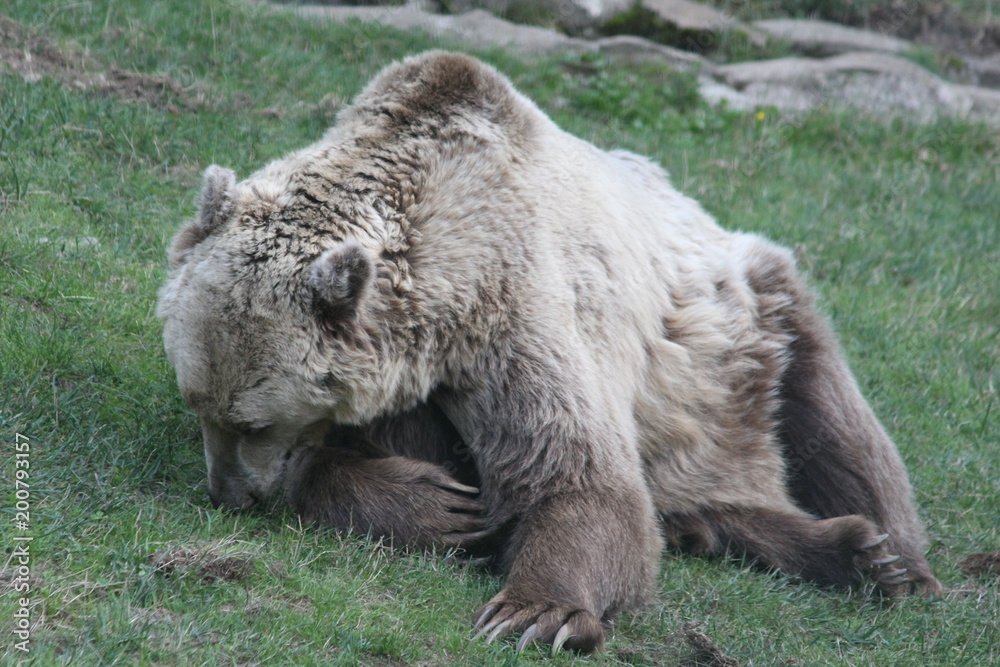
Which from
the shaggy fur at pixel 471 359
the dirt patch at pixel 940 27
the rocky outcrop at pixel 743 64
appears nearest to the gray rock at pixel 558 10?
the rocky outcrop at pixel 743 64

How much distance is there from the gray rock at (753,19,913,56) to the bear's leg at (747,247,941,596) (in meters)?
7.57

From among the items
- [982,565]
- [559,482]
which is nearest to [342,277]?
[559,482]

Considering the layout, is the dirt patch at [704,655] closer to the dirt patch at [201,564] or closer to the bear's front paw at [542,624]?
the bear's front paw at [542,624]

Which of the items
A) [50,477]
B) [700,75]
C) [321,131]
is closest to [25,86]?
[321,131]

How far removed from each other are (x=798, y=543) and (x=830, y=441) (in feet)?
1.89

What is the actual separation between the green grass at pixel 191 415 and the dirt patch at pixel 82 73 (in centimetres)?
8

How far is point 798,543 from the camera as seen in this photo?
498cm

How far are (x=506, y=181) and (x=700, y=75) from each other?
→ 7058mm

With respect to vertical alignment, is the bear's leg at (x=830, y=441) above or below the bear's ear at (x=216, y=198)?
below

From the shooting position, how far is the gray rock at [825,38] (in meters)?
12.2

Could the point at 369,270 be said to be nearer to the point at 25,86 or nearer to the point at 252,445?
the point at 252,445

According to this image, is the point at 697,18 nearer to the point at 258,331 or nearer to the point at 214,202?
the point at 214,202

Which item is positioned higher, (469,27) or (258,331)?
(469,27)

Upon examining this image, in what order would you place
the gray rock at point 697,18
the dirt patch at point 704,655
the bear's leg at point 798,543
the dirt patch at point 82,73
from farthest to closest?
the gray rock at point 697,18
the dirt patch at point 82,73
the bear's leg at point 798,543
the dirt patch at point 704,655
